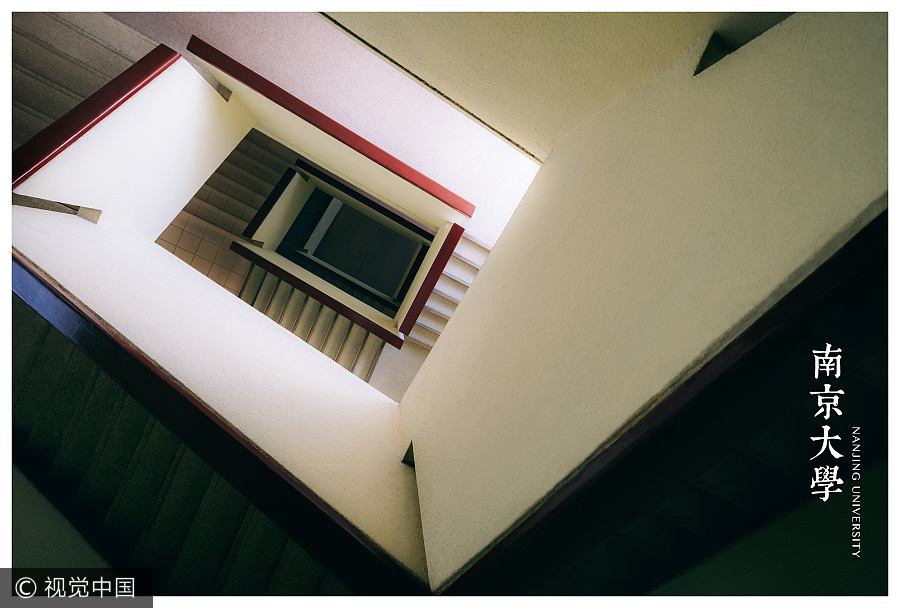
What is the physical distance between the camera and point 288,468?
4.78ft

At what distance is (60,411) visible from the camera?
212 cm

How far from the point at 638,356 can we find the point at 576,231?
67 centimetres

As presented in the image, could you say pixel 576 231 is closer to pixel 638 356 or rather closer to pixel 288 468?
pixel 638 356

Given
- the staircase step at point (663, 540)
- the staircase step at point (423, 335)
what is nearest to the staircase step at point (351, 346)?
the staircase step at point (423, 335)

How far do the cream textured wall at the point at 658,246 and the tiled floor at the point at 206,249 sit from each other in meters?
4.26

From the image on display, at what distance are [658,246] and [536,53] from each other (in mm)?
1023

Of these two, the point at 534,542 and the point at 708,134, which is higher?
the point at 708,134

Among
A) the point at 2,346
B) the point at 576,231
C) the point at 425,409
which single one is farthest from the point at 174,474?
the point at 576,231

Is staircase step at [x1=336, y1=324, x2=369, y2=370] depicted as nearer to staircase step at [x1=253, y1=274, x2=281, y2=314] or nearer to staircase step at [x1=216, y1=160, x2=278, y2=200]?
staircase step at [x1=253, y1=274, x2=281, y2=314]

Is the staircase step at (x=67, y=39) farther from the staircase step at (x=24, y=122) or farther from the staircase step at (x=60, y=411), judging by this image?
the staircase step at (x=60, y=411)

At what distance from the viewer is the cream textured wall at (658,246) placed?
708 mm

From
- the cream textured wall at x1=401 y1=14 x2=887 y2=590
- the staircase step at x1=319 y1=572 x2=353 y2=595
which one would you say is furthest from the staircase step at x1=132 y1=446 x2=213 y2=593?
the cream textured wall at x1=401 y1=14 x2=887 y2=590

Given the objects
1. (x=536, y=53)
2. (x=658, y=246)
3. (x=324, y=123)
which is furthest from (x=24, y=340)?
(x=658, y=246)
